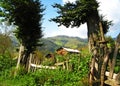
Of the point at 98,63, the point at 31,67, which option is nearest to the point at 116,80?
the point at 98,63

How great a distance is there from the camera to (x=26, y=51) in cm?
2748

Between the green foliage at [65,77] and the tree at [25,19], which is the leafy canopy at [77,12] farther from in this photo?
the tree at [25,19]

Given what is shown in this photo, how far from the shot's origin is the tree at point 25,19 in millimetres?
26516

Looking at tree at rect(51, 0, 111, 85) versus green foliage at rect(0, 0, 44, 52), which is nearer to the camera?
tree at rect(51, 0, 111, 85)

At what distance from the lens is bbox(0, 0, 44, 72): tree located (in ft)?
87.0

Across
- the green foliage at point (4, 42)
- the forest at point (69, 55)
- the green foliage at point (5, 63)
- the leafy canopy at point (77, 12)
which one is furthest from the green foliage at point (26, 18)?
the green foliage at point (4, 42)

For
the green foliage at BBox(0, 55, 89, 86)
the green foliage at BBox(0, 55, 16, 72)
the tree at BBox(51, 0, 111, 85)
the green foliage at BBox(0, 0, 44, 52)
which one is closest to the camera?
the green foliage at BBox(0, 55, 89, 86)

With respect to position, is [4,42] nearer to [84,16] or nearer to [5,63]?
[5,63]

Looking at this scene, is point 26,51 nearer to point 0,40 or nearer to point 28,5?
point 28,5

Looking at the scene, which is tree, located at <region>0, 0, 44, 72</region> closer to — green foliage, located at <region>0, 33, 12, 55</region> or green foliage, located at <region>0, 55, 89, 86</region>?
green foliage, located at <region>0, 55, 89, 86</region>

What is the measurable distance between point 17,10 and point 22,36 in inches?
103

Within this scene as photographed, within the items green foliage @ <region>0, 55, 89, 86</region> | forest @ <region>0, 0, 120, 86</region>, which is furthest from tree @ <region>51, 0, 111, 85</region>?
green foliage @ <region>0, 55, 89, 86</region>

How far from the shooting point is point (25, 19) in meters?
27.2

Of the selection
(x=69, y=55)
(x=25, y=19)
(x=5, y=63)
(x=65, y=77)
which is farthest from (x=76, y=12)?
(x=5, y=63)
